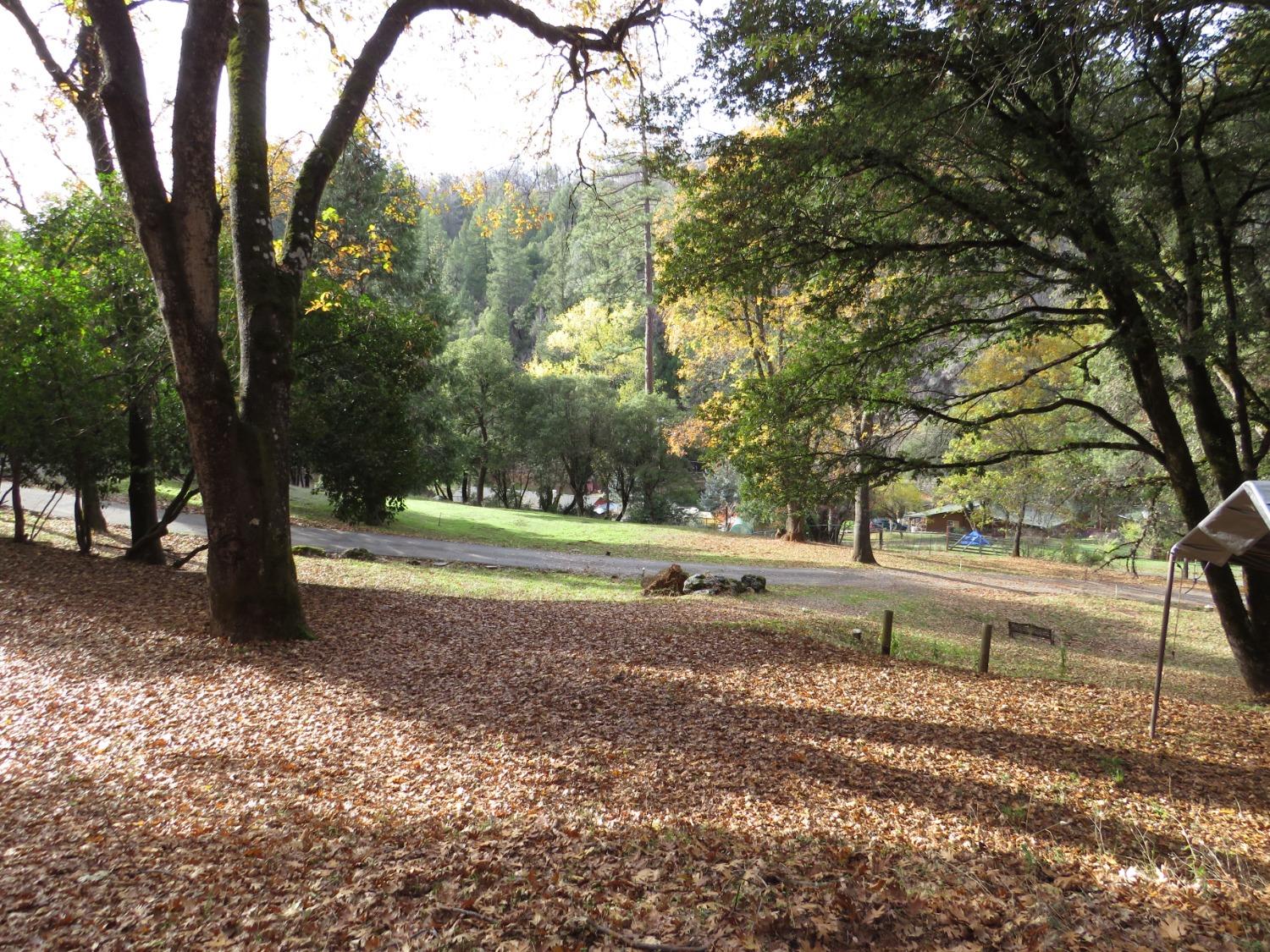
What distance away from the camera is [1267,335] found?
368 inches

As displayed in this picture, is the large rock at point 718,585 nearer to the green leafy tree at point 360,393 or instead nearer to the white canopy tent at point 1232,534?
the green leafy tree at point 360,393

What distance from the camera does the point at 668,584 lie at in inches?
531

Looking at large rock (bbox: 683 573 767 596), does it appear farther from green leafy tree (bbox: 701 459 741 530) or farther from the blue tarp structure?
the blue tarp structure

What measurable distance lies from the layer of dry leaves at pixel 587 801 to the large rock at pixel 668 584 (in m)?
5.29

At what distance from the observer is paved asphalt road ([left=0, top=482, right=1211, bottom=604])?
1705 cm

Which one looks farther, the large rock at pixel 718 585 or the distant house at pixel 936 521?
the distant house at pixel 936 521

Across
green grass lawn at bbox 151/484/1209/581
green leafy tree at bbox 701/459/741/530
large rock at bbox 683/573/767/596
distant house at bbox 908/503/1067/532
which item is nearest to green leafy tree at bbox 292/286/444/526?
large rock at bbox 683/573/767/596

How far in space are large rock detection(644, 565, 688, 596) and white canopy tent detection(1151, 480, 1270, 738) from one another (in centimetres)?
813

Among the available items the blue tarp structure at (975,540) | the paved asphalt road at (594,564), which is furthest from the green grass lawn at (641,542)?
the blue tarp structure at (975,540)

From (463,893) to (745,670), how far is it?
4.56 meters

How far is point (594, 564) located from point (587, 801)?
544 inches

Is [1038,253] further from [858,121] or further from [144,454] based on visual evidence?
[144,454]

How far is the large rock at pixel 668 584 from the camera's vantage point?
43.5 ft

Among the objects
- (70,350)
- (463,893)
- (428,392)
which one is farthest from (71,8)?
(428,392)
